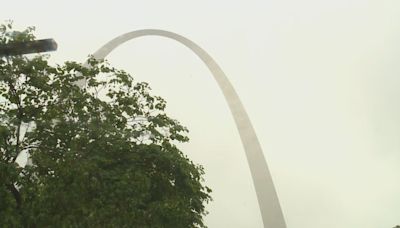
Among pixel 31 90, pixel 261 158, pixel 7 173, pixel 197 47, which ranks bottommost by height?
pixel 7 173

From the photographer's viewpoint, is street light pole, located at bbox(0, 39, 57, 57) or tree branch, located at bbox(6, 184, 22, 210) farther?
tree branch, located at bbox(6, 184, 22, 210)

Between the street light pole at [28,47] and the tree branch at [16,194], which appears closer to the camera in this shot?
the street light pole at [28,47]

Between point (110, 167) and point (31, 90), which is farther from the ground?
point (31, 90)

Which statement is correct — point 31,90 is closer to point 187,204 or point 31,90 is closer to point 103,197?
point 103,197

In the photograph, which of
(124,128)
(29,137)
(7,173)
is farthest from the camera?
(124,128)

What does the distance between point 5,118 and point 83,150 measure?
7.88 feet

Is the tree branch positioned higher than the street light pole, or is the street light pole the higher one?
the street light pole

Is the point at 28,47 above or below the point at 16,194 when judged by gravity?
above

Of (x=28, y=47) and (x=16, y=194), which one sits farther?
(x=16, y=194)

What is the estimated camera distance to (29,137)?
1366 cm

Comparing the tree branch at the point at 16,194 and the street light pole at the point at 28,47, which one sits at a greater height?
the street light pole at the point at 28,47

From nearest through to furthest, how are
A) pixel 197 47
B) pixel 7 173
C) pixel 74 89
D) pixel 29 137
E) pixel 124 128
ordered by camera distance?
pixel 7 173 → pixel 29 137 → pixel 74 89 → pixel 124 128 → pixel 197 47

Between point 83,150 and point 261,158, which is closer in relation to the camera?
point 83,150

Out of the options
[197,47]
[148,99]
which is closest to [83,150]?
[148,99]
